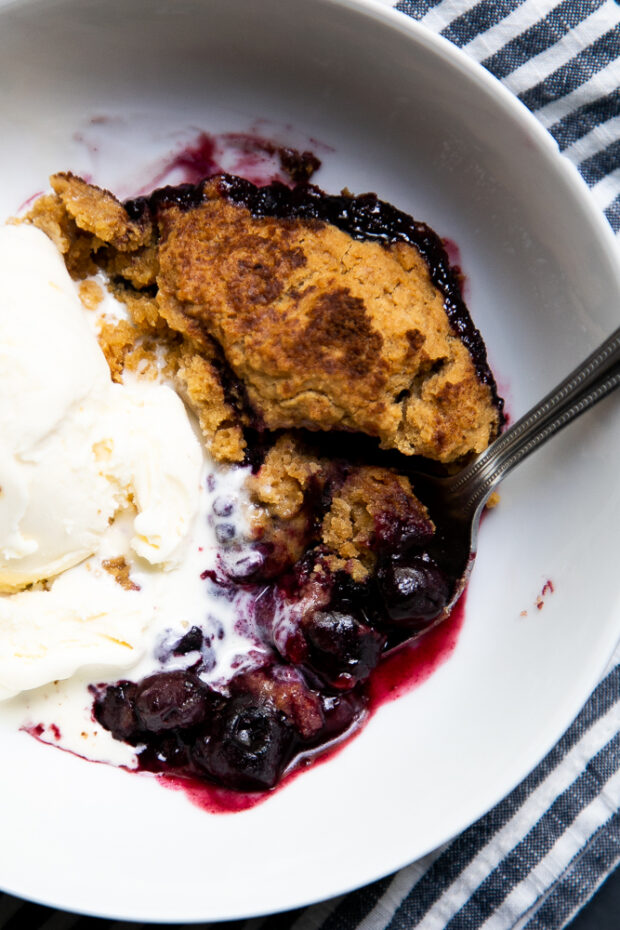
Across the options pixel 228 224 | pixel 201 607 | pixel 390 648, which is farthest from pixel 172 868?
pixel 228 224

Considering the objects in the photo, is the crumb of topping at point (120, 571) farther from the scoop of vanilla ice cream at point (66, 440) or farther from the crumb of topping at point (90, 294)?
the crumb of topping at point (90, 294)

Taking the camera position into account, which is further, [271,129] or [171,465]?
[271,129]

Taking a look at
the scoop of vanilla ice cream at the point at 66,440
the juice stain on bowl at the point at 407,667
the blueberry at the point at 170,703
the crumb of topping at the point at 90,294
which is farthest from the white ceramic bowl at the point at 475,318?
the scoop of vanilla ice cream at the point at 66,440

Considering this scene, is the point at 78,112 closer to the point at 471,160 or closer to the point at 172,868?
the point at 471,160

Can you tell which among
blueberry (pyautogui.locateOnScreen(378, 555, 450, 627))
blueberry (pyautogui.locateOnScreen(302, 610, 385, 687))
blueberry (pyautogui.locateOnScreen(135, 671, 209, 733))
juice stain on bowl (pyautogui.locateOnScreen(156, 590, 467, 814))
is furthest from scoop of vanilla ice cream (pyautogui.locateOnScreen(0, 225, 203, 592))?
juice stain on bowl (pyautogui.locateOnScreen(156, 590, 467, 814))

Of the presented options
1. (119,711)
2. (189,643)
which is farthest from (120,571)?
(119,711)

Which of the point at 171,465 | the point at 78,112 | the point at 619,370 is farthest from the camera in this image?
the point at 78,112
